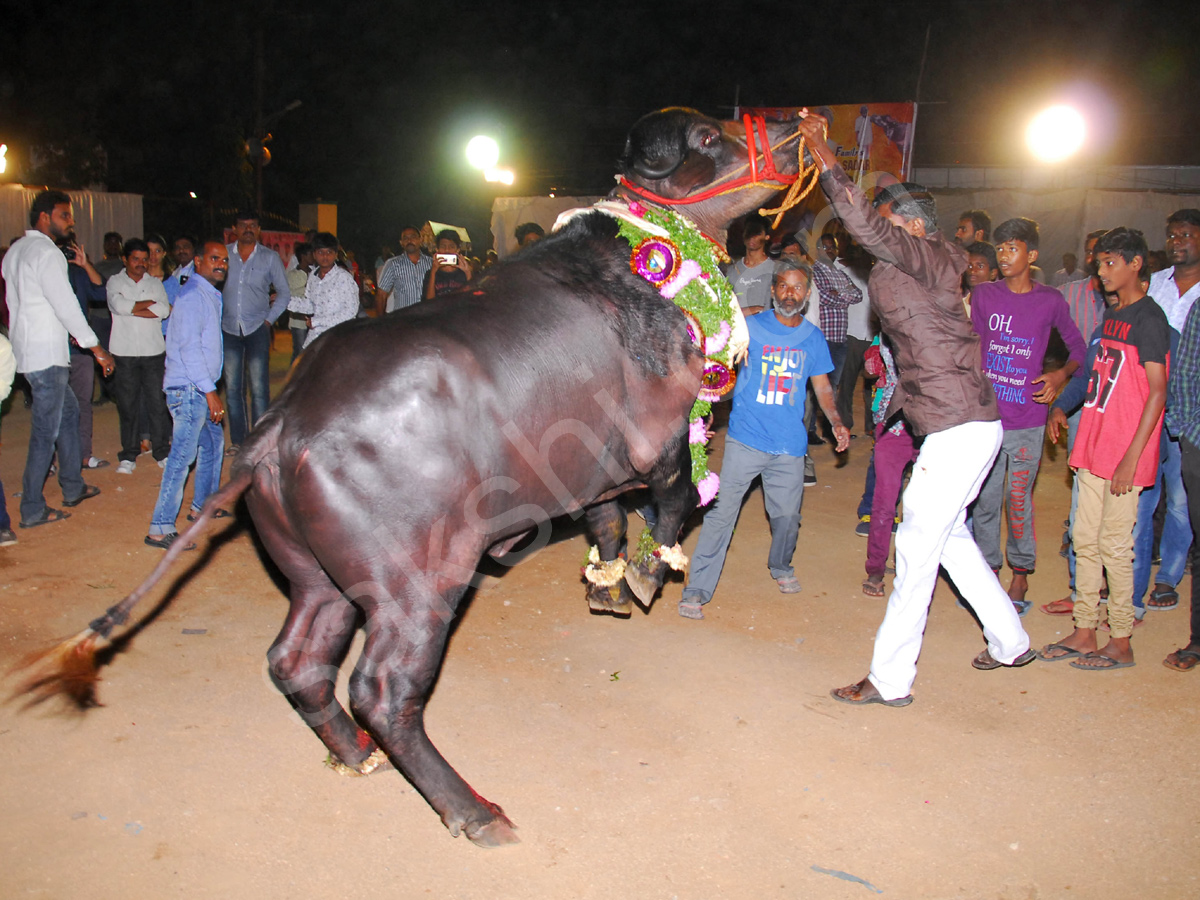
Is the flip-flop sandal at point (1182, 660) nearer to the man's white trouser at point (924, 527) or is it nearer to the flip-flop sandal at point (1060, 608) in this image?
the flip-flop sandal at point (1060, 608)

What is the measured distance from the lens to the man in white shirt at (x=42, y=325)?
6.16 m

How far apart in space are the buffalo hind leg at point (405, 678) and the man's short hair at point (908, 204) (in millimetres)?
2746

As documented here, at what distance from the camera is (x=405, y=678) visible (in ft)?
9.75

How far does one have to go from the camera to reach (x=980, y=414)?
13.1 feet

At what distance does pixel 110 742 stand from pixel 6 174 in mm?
23014

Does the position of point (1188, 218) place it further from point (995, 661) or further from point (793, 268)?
point (995, 661)

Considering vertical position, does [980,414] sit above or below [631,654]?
above

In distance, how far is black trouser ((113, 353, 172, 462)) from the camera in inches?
320

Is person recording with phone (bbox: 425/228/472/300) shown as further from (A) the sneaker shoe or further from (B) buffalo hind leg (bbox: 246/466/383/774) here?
(B) buffalo hind leg (bbox: 246/466/383/774)

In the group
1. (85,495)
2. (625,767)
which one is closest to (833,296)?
(625,767)

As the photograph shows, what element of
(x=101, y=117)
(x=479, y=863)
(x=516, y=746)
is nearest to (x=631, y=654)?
(x=516, y=746)

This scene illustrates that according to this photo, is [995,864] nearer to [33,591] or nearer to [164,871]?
[164,871]

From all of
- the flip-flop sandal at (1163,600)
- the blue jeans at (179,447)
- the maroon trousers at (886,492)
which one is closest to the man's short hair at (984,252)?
the maroon trousers at (886,492)

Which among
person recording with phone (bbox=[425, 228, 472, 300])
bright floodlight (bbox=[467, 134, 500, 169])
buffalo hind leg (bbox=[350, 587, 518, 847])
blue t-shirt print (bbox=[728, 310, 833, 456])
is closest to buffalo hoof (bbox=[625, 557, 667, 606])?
buffalo hind leg (bbox=[350, 587, 518, 847])
